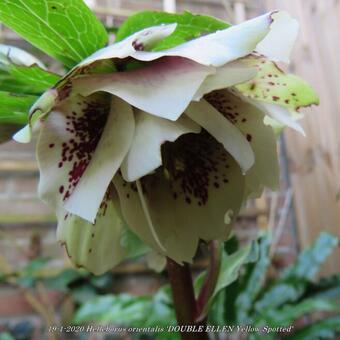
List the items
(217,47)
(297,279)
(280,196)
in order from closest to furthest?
(217,47)
(297,279)
(280,196)

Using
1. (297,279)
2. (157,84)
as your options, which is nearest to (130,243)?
(157,84)

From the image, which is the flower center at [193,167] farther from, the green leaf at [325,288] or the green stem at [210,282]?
the green leaf at [325,288]

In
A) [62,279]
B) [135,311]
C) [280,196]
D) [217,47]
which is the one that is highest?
[217,47]

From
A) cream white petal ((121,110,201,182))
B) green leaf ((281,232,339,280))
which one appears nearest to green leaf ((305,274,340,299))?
green leaf ((281,232,339,280))

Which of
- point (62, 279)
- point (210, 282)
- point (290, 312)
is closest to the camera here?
point (210, 282)

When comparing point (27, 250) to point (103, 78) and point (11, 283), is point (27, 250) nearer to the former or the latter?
point (11, 283)

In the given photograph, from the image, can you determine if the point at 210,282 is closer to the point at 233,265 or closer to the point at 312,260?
the point at 233,265
